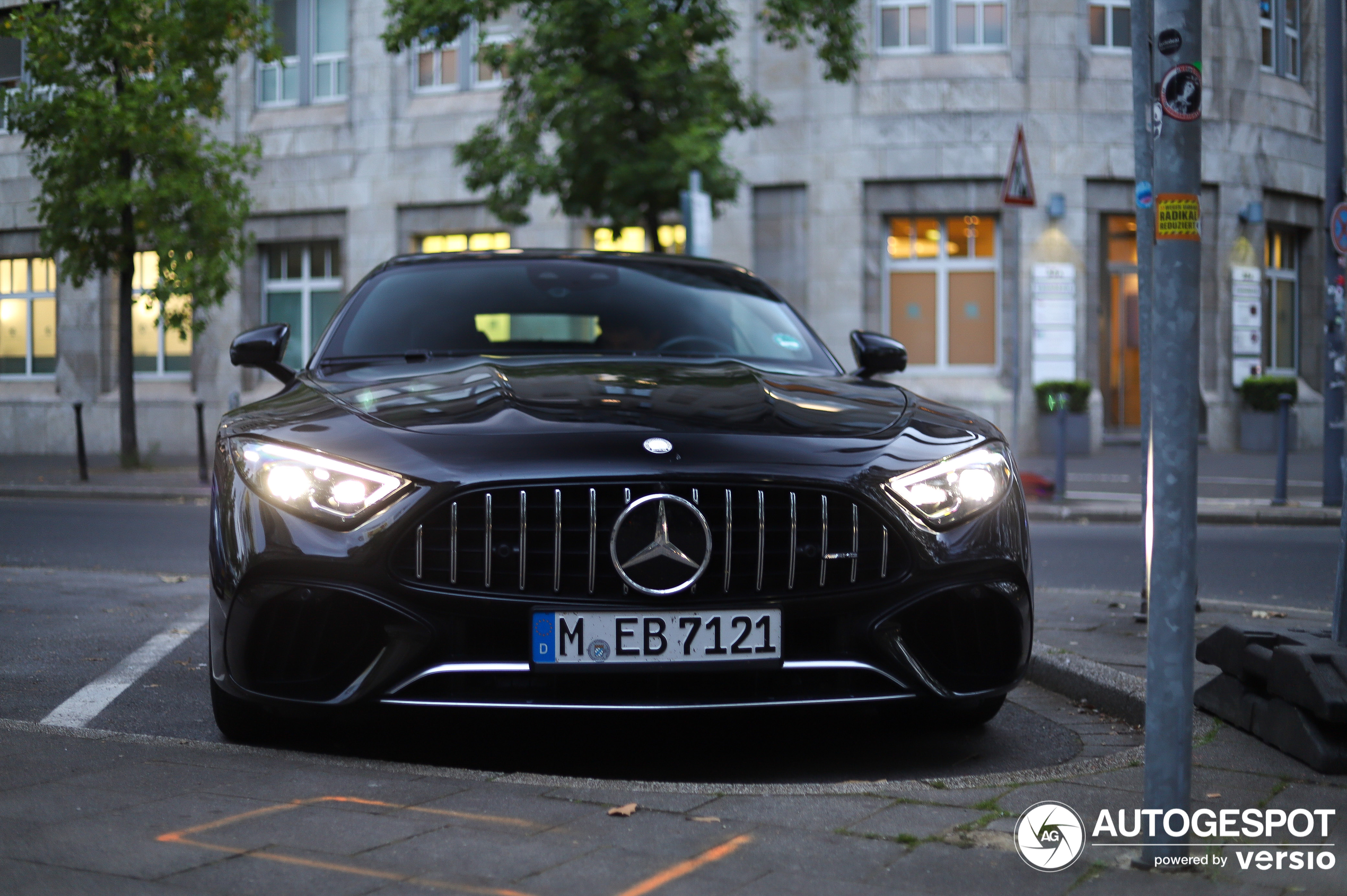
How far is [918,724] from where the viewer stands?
4.13 meters

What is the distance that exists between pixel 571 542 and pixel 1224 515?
33.1 ft

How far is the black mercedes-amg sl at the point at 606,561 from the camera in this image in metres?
3.32

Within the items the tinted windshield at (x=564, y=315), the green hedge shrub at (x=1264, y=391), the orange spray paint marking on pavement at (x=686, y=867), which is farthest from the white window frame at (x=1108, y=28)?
the orange spray paint marking on pavement at (x=686, y=867)

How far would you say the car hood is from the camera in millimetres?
3594

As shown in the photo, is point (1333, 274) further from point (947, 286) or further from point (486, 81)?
point (486, 81)

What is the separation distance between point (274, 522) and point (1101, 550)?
24.7 feet

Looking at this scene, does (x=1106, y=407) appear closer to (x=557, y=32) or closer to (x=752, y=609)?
(x=557, y=32)

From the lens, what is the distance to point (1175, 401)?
101 inches

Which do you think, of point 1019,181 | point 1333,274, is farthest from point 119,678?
point 1333,274

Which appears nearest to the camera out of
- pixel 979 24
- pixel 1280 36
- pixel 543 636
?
pixel 543 636

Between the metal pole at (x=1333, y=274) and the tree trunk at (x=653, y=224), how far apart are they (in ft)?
21.8

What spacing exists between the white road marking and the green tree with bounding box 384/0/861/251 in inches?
389

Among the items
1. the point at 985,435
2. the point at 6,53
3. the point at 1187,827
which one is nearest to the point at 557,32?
the point at 985,435

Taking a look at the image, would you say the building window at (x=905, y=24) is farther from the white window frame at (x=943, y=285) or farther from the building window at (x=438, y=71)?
the building window at (x=438, y=71)
